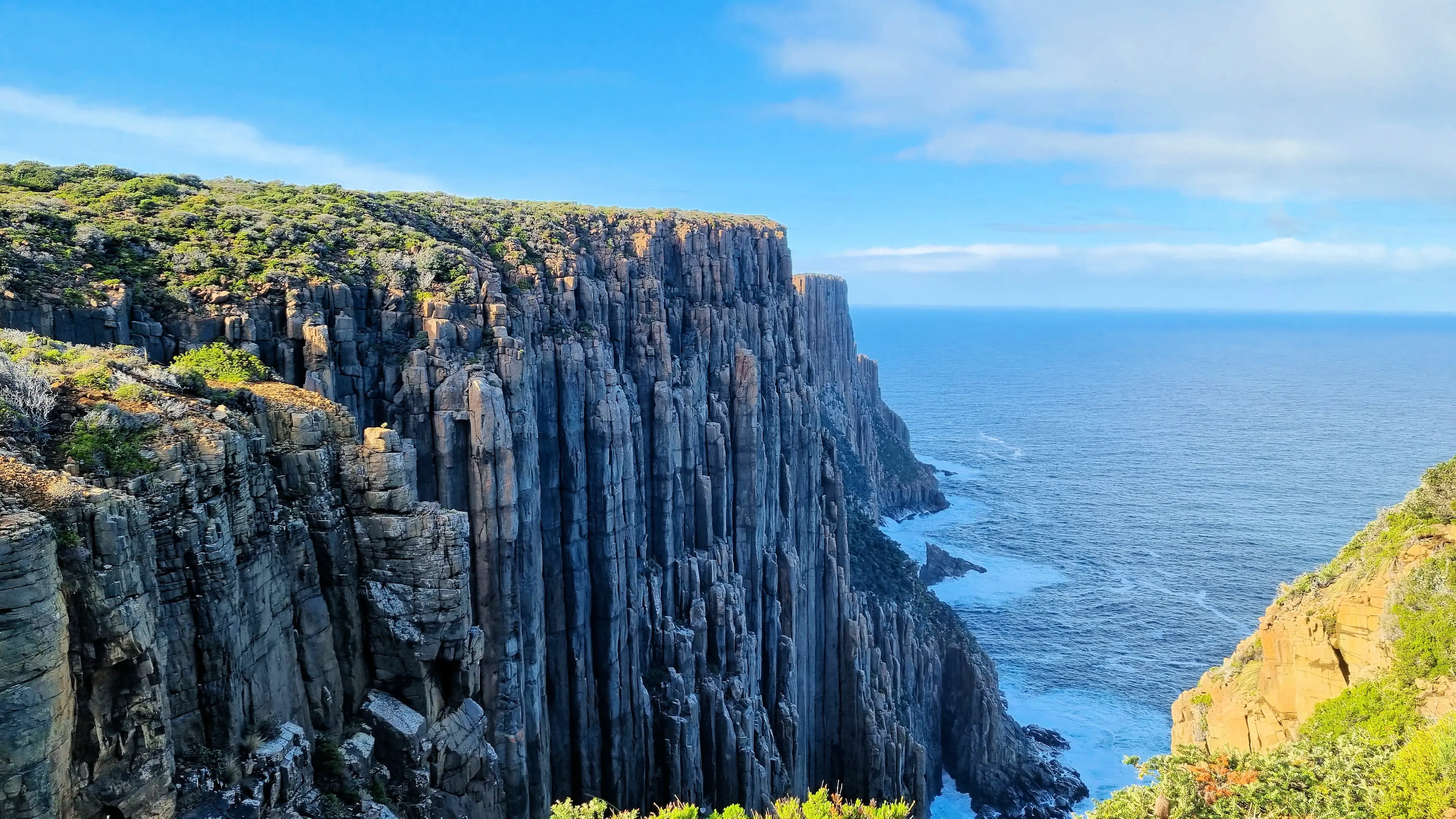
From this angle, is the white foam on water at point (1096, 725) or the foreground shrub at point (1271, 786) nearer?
the foreground shrub at point (1271, 786)

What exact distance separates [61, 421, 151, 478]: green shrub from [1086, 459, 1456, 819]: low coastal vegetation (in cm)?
1885

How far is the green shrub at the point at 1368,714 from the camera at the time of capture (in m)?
18.5

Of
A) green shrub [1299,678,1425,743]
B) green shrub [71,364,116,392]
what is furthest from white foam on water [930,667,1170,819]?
green shrub [71,364,116,392]

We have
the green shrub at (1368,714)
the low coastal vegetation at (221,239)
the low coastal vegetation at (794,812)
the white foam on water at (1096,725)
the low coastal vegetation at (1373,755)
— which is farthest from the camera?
the white foam on water at (1096,725)

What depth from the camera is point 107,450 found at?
13.6 metres

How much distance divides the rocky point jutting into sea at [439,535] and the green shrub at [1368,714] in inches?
732

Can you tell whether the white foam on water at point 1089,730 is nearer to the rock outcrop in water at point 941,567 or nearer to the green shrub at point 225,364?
the rock outcrop in water at point 941,567

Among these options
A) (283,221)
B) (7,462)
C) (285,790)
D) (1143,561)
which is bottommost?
(1143,561)

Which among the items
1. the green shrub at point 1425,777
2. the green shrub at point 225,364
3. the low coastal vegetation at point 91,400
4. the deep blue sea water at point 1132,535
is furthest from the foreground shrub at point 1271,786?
the deep blue sea water at point 1132,535

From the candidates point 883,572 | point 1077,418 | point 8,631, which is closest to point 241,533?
point 8,631

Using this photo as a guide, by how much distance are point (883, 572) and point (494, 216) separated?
4001 centimetres

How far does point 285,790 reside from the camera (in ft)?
46.8

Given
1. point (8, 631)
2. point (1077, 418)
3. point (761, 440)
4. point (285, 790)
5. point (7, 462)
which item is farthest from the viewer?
point (1077, 418)

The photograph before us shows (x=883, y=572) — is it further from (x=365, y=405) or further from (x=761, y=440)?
(x=365, y=405)
